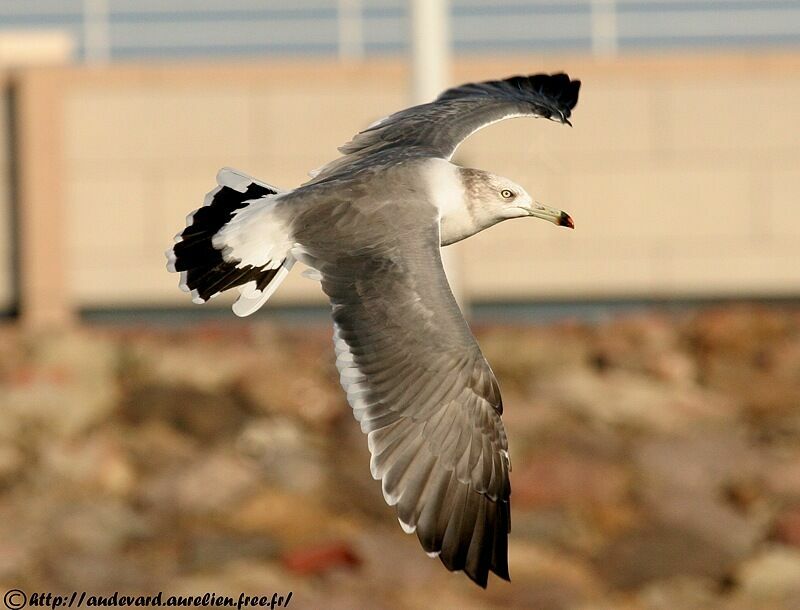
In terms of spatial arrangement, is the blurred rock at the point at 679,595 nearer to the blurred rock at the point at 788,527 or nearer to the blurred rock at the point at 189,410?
the blurred rock at the point at 788,527

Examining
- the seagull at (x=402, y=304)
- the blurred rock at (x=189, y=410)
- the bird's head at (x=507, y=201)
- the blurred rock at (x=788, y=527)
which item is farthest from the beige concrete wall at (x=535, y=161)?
the seagull at (x=402, y=304)

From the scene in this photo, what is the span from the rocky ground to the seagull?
5.85 meters

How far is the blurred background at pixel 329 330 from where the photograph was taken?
1445 cm

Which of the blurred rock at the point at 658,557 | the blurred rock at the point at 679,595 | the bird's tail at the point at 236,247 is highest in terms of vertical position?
the bird's tail at the point at 236,247

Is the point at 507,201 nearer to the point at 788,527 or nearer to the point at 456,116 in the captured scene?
the point at 456,116

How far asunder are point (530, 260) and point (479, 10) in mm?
3534

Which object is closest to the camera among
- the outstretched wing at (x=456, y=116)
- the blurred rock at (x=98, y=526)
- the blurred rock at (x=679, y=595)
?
the outstretched wing at (x=456, y=116)

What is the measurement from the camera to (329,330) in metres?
19.4

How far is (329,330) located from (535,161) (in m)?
4.02

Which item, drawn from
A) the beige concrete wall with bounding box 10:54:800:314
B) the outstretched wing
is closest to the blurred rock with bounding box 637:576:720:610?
the outstretched wing

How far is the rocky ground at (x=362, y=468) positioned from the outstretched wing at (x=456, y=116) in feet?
16.4

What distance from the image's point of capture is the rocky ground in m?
14.0

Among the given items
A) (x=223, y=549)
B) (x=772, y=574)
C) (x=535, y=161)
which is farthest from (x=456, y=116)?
(x=535, y=161)

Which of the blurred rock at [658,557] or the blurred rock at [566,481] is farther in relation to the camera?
the blurred rock at [566,481]
